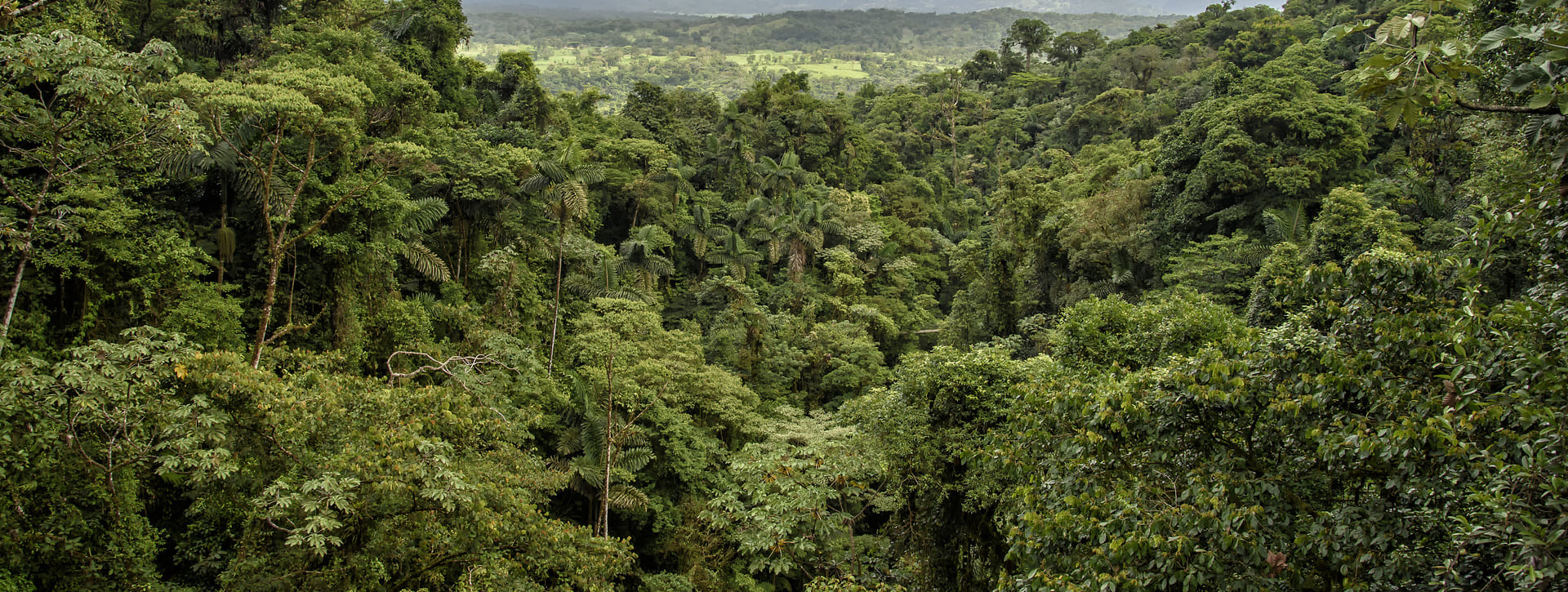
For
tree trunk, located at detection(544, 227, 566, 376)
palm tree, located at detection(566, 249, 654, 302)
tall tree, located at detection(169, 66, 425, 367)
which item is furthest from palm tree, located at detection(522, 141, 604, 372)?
tall tree, located at detection(169, 66, 425, 367)

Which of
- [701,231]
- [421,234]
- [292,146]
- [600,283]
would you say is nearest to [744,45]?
[701,231]

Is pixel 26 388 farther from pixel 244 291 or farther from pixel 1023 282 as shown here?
pixel 1023 282

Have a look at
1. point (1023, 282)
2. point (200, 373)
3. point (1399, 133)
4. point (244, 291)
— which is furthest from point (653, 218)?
point (1399, 133)

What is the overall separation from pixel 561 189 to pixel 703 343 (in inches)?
250

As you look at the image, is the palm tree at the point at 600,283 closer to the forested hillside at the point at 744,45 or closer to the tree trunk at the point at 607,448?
the tree trunk at the point at 607,448

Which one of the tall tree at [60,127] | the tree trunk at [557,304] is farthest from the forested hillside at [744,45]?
the tall tree at [60,127]

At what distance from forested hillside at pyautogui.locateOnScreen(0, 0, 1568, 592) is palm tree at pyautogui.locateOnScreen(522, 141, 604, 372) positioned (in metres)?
0.13

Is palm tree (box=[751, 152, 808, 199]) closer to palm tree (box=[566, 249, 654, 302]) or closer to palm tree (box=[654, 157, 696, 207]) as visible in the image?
palm tree (box=[654, 157, 696, 207])

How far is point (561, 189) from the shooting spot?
17.1m

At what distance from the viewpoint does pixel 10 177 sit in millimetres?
7844

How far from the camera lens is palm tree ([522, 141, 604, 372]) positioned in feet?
55.4

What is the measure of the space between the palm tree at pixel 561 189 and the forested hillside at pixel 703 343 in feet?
0.41

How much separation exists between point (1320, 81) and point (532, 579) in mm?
28369

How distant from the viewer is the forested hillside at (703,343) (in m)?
3.98
